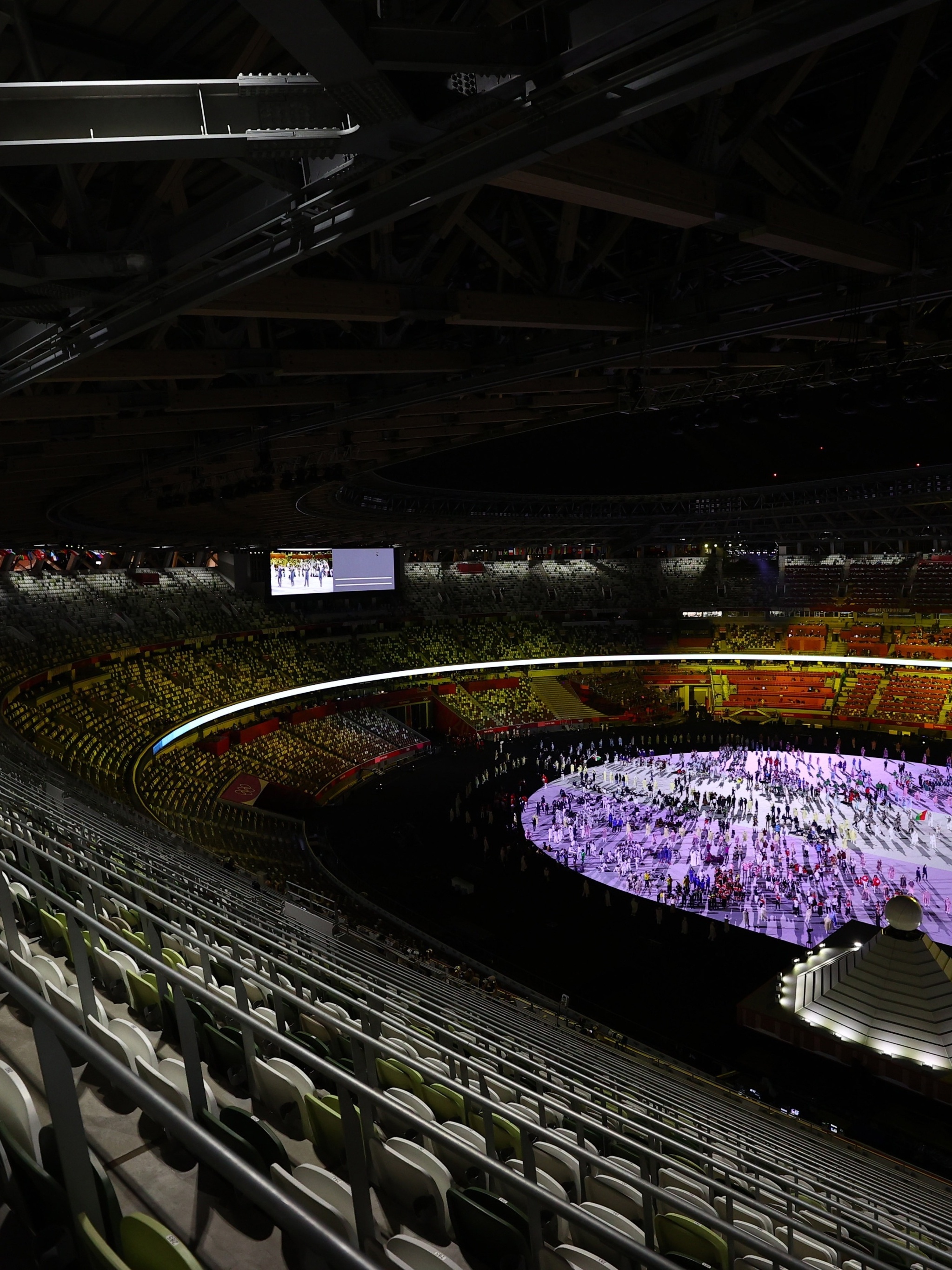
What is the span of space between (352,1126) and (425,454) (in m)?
21.0

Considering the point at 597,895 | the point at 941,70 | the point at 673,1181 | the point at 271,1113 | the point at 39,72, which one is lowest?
the point at 597,895

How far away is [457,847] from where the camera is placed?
29312 millimetres

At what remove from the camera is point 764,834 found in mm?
31609

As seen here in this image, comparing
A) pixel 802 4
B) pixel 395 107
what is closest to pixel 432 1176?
pixel 395 107

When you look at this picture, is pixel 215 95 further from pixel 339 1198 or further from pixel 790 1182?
pixel 790 1182

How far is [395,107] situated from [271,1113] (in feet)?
19.5

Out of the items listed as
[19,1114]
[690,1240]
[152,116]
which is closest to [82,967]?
[19,1114]

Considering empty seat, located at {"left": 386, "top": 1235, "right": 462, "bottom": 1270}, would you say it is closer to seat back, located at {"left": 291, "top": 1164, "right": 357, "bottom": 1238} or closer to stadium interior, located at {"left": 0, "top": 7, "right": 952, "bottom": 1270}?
stadium interior, located at {"left": 0, "top": 7, "right": 952, "bottom": 1270}

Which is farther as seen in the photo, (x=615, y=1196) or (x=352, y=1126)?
(x=615, y=1196)

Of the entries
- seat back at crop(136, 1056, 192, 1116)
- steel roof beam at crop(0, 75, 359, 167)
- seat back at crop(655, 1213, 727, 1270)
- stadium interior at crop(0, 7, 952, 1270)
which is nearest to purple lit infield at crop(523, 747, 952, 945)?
stadium interior at crop(0, 7, 952, 1270)

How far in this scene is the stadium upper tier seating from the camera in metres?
3.06

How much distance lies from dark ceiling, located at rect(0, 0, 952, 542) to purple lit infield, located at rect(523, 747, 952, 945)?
50.5ft

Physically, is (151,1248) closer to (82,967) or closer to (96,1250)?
(96,1250)

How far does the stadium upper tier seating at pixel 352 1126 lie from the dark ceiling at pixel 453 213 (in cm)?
448
